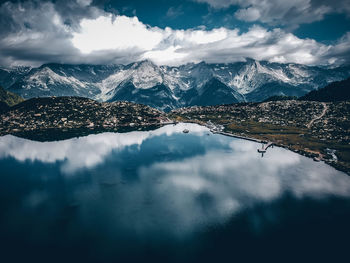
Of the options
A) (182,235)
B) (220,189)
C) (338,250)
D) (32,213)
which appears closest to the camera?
(338,250)

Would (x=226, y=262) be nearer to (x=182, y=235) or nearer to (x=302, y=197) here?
(x=182, y=235)

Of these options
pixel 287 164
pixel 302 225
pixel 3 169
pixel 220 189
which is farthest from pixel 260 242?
pixel 3 169

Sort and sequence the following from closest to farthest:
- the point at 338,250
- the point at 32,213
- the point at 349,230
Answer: the point at 338,250 → the point at 349,230 → the point at 32,213

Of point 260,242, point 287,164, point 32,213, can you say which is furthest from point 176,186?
point 287,164

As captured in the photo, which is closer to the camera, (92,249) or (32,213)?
(92,249)

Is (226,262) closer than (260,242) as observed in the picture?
Yes

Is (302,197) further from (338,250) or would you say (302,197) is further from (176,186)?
(176,186)
